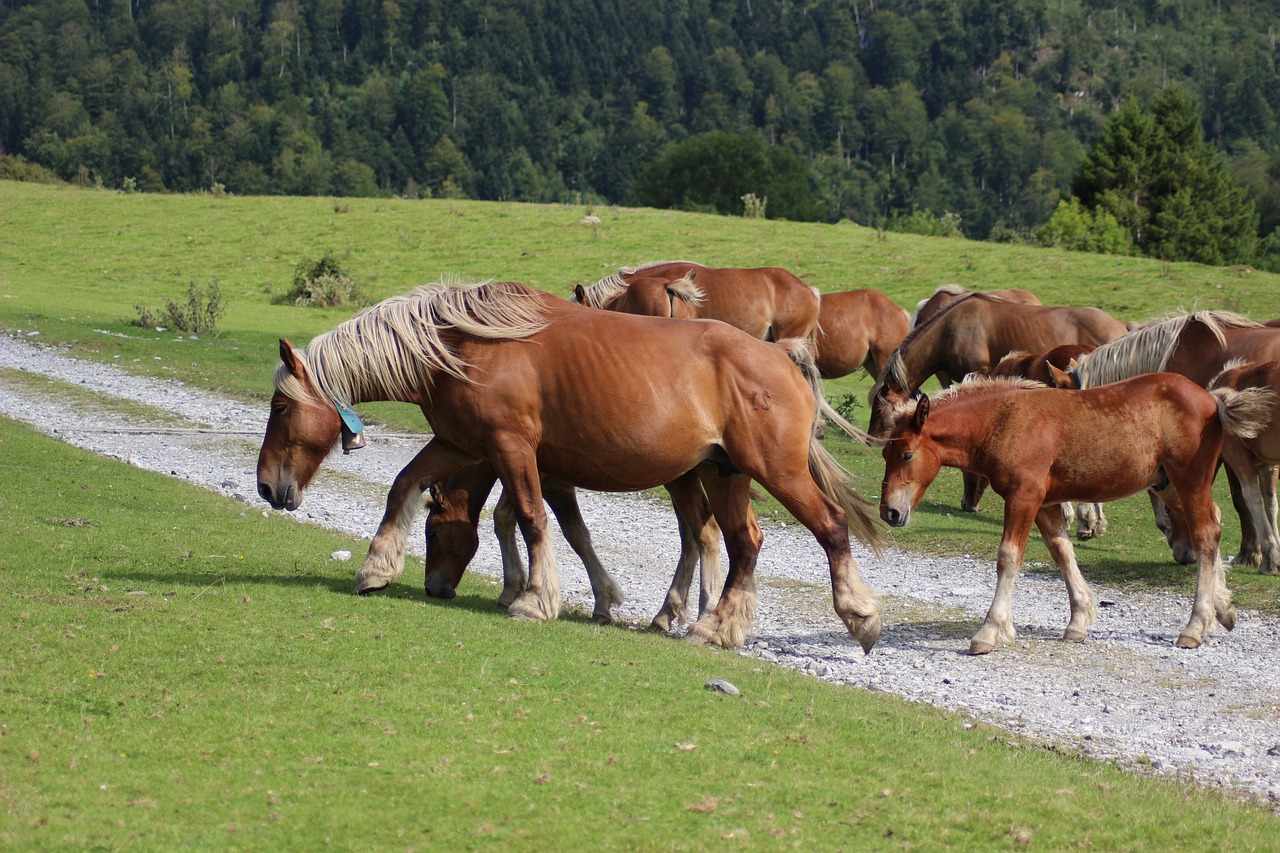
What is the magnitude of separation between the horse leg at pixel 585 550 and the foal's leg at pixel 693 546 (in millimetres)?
334

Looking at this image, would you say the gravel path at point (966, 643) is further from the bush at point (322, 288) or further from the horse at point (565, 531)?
the bush at point (322, 288)

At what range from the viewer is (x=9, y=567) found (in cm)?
857

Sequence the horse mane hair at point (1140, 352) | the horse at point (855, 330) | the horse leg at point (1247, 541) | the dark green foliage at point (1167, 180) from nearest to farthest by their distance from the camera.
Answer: the horse leg at point (1247, 541) → the horse mane hair at point (1140, 352) → the horse at point (855, 330) → the dark green foliage at point (1167, 180)

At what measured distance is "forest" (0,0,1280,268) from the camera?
112 meters

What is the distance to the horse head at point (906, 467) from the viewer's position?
890cm

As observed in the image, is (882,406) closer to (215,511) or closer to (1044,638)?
(1044,638)

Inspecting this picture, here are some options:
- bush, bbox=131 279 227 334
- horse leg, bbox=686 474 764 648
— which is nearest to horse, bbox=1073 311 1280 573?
horse leg, bbox=686 474 764 648

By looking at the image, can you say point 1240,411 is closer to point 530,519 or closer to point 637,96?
point 530,519

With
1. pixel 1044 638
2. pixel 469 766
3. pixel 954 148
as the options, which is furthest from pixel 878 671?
pixel 954 148

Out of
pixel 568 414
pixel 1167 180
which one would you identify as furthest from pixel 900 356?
pixel 1167 180

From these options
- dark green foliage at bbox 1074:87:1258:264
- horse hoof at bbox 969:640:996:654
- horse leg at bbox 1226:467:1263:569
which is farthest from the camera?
dark green foliage at bbox 1074:87:1258:264

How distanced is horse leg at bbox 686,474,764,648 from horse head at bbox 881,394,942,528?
1.03 meters

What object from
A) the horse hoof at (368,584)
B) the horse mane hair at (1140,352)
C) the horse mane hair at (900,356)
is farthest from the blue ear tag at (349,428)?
the horse mane hair at (900,356)

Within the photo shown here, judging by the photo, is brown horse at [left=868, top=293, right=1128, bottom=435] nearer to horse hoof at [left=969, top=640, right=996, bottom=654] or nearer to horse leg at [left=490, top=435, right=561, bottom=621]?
horse hoof at [left=969, top=640, right=996, bottom=654]
